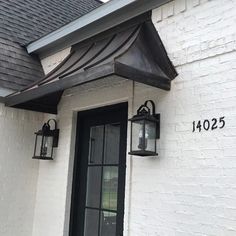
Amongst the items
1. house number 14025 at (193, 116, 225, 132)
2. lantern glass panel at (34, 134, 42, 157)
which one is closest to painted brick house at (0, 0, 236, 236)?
house number 14025 at (193, 116, 225, 132)

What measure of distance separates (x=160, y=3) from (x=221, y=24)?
0.68m

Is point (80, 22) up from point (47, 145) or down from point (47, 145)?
up

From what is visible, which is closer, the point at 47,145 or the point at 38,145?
the point at 47,145

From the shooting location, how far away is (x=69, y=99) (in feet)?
13.1

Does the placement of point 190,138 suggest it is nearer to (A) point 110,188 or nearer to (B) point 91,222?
(A) point 110,188

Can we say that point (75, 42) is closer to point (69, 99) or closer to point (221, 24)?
point (69, 99)

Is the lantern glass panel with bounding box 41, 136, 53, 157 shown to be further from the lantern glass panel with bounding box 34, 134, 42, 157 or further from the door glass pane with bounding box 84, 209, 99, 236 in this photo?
the door glass pane with bounding box 84, 209, 99, 236

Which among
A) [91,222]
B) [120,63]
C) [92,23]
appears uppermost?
[92,23]

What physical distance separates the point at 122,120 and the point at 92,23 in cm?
107

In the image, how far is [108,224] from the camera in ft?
10.9

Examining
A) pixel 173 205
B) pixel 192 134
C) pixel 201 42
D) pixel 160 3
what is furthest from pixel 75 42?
pixel 173 205

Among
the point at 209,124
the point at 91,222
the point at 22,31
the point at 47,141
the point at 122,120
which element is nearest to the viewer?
the point at 209,124

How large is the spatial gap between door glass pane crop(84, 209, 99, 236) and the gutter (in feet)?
6.15

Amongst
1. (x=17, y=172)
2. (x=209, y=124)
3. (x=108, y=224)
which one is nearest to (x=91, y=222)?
(x=108, y=224)
